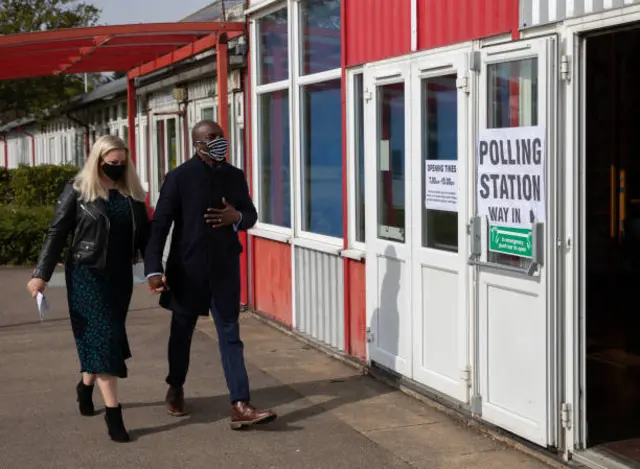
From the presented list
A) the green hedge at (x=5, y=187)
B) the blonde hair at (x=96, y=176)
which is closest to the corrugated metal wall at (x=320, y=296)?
the blonde hair at (x=96, y=176)

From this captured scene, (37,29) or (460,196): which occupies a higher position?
(37,29)

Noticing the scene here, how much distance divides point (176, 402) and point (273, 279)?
11.8ft

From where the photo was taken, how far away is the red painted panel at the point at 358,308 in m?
8.00

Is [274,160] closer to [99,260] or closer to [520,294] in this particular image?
[99,260]

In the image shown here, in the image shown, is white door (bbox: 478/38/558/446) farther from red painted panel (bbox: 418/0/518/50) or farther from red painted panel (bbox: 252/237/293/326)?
red painted panel (bbox: 252/237/293/326)

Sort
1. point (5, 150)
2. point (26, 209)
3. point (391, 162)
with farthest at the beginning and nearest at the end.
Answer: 1. point (5, 150)
2. point (26, 209)
3. point (391, 162)

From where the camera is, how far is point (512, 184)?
5590mm

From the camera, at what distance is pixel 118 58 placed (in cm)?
1324

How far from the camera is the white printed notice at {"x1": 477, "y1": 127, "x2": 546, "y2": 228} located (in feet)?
17.6

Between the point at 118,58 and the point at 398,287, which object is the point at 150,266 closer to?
the point at 398,287

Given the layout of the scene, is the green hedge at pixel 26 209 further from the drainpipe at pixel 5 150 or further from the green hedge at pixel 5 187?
the drainpipe at pixel 5 150

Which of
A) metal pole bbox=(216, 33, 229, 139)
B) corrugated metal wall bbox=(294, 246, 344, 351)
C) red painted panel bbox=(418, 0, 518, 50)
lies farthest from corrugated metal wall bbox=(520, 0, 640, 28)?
metal pole bbox=(216, 33, 229, 139)

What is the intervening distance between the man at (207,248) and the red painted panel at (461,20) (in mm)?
1530

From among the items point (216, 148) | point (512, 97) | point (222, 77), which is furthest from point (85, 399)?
point (222, 77)
